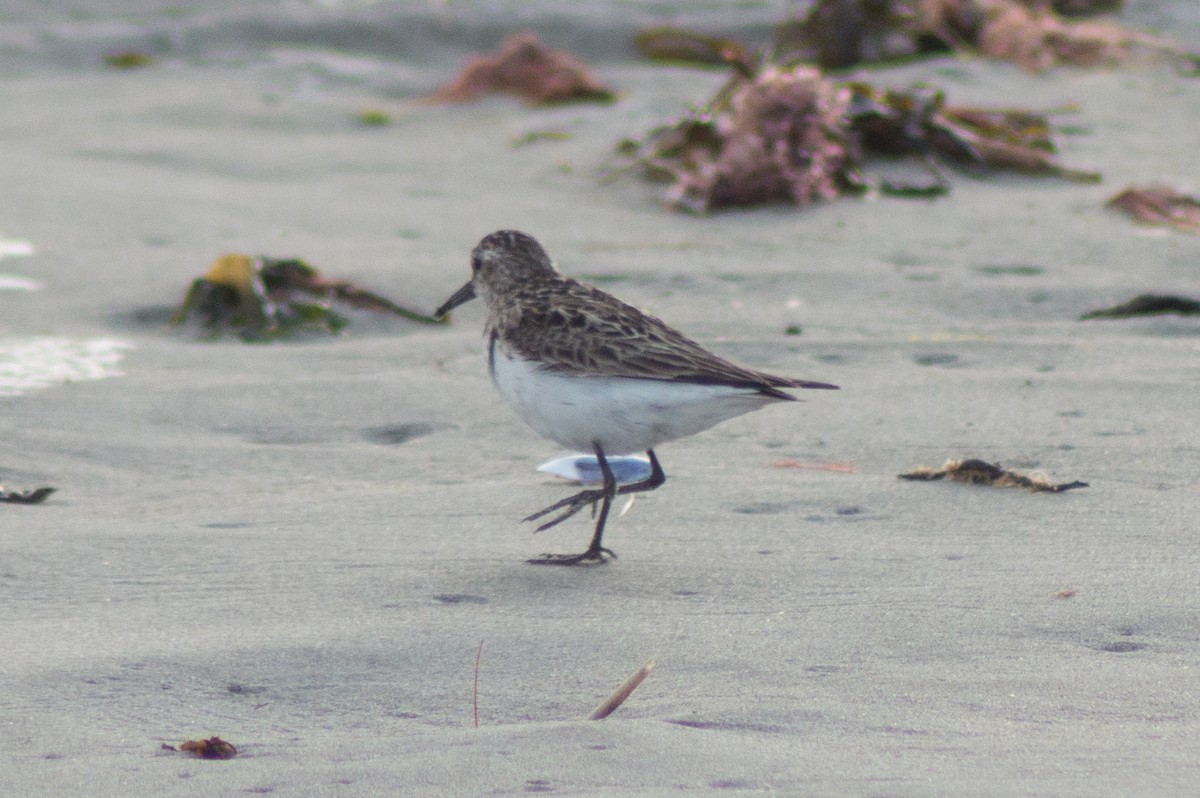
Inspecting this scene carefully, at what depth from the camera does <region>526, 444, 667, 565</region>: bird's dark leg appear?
3525 millimetres

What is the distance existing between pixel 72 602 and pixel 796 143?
14.6ft

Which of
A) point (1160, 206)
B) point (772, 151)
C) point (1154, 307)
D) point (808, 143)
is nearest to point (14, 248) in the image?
point (772, 151)

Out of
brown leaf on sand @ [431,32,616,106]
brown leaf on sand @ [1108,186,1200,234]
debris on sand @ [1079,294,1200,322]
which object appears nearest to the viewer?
debris on sand @ [1079,294,1200,322]

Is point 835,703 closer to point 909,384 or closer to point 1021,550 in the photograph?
point 1021,550

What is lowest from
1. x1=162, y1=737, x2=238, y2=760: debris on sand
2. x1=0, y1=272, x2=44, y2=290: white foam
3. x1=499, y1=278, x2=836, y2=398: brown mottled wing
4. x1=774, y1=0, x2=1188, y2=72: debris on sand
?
x1=162, y1=737, x2=238, y2=760: debris on sand

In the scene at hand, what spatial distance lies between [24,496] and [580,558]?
145cm

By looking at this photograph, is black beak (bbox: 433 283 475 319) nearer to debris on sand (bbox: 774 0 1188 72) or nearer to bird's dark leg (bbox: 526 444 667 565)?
bird's dark leg (bbox: 526 444 667 565)

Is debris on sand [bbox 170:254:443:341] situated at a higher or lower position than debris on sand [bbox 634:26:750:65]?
lower

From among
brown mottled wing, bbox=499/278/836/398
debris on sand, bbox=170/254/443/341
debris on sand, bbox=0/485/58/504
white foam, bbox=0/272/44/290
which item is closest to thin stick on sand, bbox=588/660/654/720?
brown mottled wing, bbox=499/278/836/398

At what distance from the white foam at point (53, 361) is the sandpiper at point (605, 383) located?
1.71m

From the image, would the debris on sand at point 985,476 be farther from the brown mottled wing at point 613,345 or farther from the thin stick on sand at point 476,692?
the thin stick on sand at point 476,692

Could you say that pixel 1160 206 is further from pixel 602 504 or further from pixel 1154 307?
pixel 602 504

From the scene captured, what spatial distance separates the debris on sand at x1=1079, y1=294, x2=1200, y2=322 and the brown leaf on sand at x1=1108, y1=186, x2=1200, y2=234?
99cm

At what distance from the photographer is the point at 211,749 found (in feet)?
8.15
